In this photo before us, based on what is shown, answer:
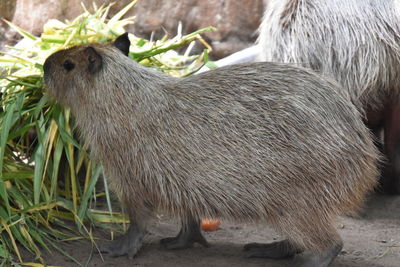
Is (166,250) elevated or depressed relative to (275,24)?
depressed

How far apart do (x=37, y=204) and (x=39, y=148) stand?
0.36 metres

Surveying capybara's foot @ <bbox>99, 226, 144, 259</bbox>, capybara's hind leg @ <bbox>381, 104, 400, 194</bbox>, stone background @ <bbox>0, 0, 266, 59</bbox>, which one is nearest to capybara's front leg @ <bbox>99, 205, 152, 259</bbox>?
capybara's foot @ <bbox>99, 226, 144, 259</bbox>

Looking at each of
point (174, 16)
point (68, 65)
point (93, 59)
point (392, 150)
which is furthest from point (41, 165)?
point (174, 16)

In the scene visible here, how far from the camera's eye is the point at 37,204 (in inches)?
147

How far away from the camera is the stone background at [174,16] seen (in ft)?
19.6

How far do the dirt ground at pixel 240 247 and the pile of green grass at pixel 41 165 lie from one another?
0.57 feet

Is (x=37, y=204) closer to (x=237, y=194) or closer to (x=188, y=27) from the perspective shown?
(x=237, y=194)

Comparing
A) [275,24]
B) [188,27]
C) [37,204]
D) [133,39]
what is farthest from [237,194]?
[188,27]

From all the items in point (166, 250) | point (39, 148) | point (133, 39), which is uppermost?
point (133, 39)

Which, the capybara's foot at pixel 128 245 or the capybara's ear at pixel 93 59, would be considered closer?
the capybara's ear at pixel 93 59

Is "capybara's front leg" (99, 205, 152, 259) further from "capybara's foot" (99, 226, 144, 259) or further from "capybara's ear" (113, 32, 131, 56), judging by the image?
"capybara's ear" (113, 32, 131, 56)

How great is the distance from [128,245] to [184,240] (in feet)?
1.01

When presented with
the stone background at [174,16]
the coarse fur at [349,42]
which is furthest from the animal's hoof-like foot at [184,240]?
the stone background at [174,16]

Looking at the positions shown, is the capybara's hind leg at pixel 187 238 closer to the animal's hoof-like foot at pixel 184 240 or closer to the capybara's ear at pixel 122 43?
the animal's hoof-like foot at pixel 184 240
